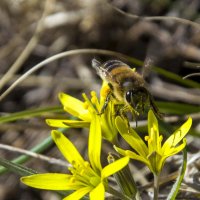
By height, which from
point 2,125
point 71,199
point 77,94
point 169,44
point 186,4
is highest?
point 186,4

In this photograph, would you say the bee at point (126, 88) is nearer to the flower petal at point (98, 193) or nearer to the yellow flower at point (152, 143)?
the yellow flower at point (152, 143)

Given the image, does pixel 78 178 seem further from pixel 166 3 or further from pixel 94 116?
pixel 166 3

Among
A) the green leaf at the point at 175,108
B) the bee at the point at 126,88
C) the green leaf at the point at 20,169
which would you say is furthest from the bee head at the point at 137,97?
the green leaf at the point at 175,108

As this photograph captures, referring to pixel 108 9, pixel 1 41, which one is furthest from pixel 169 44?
pixel 1 41

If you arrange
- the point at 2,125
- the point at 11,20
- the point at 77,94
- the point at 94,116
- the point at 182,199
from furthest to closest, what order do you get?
the point at 11,20 → the point at 77,94 → the point at 2,125 → the point at 182,199 → the point at 94,116

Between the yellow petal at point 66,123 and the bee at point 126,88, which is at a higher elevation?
the bee at point 126,88

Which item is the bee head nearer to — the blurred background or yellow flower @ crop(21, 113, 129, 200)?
yellow flower @ crop(21, 113, 129, 200)

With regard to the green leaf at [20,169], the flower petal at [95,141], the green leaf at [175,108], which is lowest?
the green leaf at [20,169]
